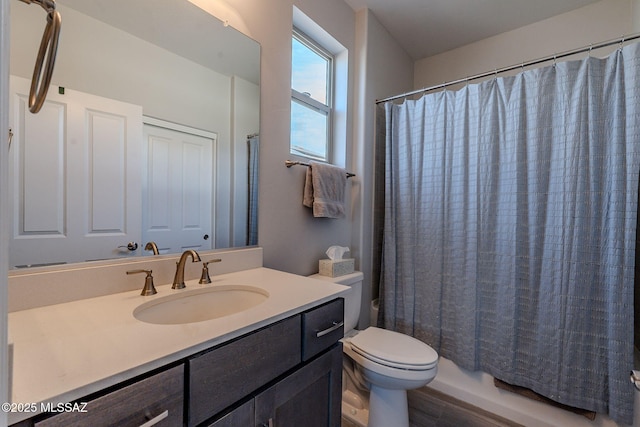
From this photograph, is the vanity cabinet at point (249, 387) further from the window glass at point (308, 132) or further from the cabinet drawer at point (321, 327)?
the window glass at point (308, 132)

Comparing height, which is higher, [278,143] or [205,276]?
[278,143]

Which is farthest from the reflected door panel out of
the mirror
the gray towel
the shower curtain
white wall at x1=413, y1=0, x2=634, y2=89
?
white wall at x1=413, y1=0, x2=634, y2=89

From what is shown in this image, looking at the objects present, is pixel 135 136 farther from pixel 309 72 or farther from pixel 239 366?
pixel 309 72

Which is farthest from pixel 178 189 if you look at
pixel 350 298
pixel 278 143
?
pixel 350 298

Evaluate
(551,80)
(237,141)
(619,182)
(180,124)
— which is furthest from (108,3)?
(619,182)

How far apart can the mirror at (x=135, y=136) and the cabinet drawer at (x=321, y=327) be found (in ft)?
1.89

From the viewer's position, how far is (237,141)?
133 centimetres

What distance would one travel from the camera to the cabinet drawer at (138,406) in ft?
1.52

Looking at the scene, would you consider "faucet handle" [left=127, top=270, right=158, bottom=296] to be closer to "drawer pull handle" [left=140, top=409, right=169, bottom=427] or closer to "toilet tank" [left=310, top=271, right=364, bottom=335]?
"drawer pull handle" [left=140, top=409, right=169, bottom=427]

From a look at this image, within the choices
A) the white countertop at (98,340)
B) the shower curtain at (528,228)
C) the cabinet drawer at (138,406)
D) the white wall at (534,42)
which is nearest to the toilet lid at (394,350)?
the shower curtain at (528,228)

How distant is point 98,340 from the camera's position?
0.60m

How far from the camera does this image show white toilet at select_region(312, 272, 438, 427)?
1264 millimetres

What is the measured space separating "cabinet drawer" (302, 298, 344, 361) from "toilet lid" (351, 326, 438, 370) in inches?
15.3

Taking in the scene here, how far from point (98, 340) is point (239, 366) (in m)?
0.32
